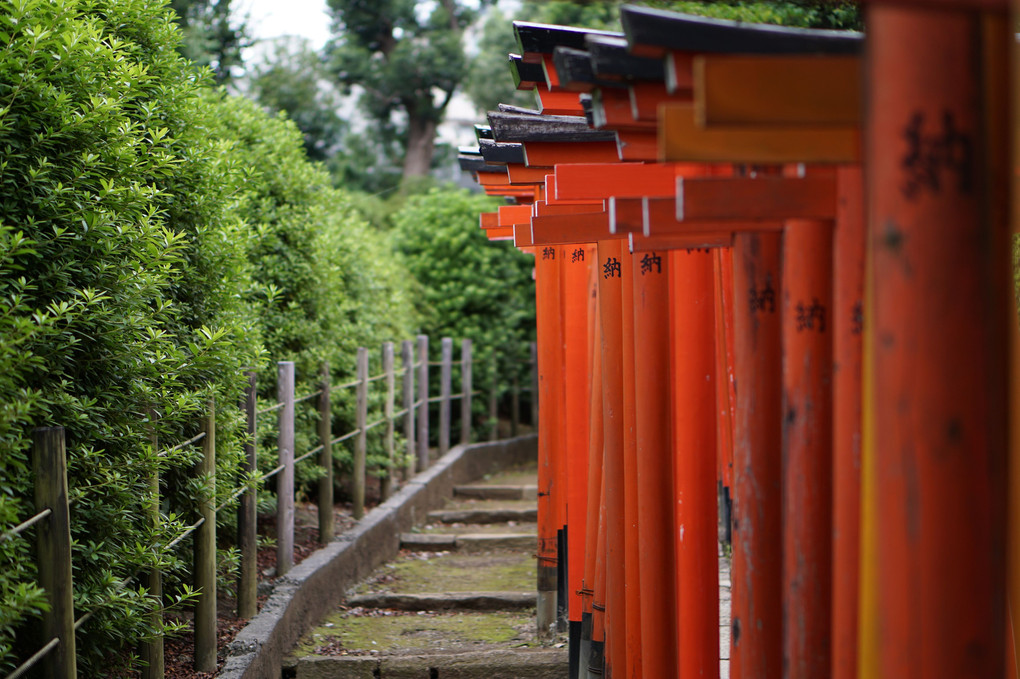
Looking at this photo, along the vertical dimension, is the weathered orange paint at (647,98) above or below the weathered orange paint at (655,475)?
above

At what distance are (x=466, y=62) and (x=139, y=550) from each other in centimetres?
1813

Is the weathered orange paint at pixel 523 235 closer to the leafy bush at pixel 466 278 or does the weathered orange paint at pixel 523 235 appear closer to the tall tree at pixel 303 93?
the leafy bush at pixel 466 278

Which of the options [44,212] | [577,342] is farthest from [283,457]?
[44,212]

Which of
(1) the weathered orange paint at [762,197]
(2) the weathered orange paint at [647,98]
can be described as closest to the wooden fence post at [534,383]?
(2) the weathered orange paint at [647,98]

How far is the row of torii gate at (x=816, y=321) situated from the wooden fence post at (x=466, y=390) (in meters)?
8.39

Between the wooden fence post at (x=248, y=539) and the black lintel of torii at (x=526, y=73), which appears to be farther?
the wooden fence post at (x=248, y=539)

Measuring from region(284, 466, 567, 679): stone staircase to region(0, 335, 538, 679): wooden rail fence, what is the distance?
1.72 ft

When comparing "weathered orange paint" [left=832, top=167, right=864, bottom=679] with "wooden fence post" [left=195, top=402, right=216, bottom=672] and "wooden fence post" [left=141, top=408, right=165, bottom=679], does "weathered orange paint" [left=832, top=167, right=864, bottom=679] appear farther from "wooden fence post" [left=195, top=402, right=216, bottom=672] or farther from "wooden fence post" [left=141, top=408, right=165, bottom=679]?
"wooden fence post" [left=195, top=402, right=216, bottom=672]

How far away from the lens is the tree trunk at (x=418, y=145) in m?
20.9

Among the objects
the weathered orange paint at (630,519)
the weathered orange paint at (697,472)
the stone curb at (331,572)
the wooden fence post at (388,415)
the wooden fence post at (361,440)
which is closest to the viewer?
the weathered orange paint at (697,472)

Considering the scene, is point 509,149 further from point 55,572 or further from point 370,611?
point 370,611

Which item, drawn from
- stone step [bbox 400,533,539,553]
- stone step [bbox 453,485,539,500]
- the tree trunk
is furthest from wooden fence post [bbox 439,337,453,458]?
the tree trunk

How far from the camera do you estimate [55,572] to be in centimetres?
285

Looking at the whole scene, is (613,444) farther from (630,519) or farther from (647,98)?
(647,98)
